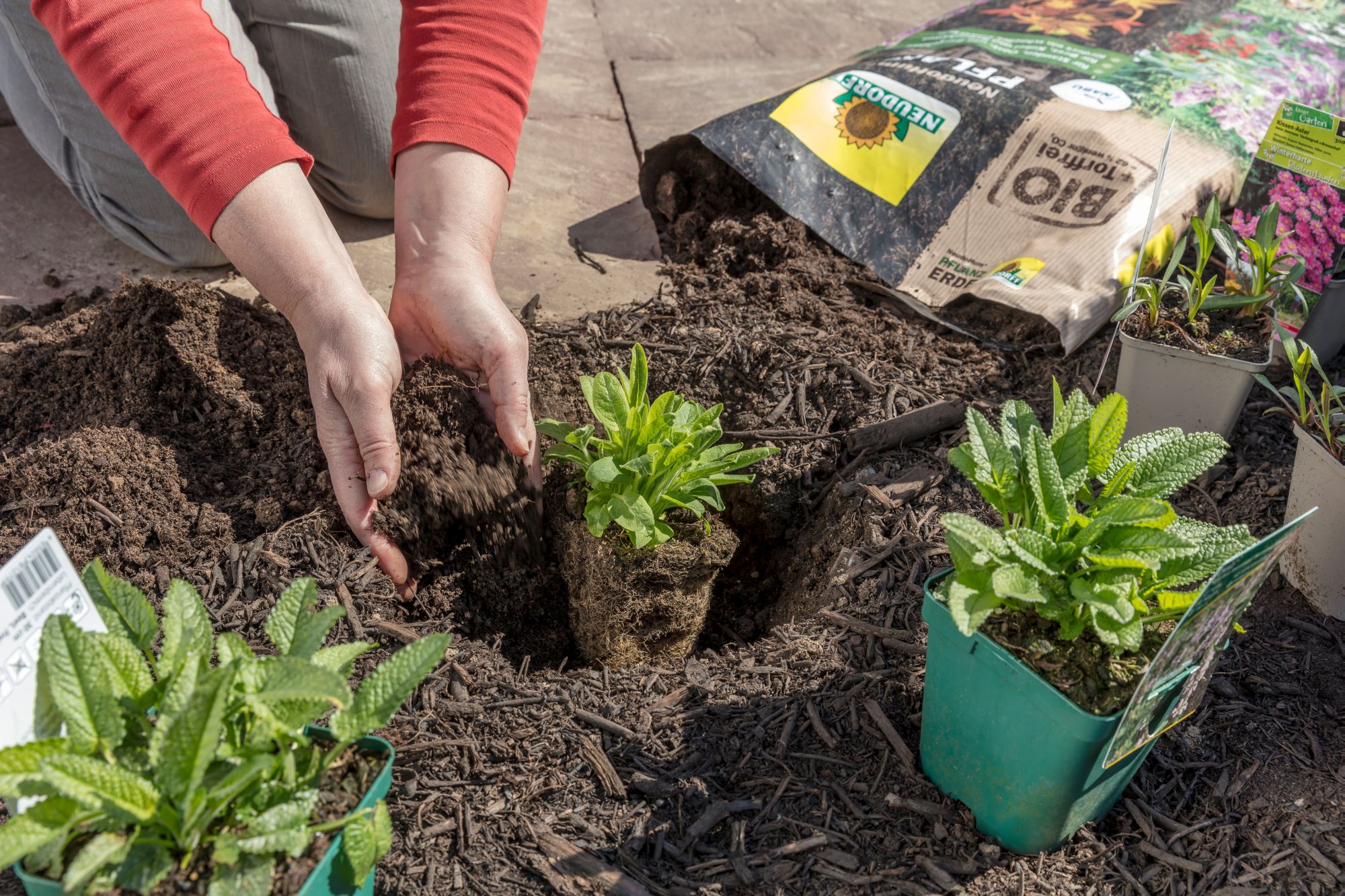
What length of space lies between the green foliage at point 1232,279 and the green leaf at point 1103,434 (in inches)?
30.3

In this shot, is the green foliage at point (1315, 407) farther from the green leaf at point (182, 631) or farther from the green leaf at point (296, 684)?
the green leaf at point (182, 631)

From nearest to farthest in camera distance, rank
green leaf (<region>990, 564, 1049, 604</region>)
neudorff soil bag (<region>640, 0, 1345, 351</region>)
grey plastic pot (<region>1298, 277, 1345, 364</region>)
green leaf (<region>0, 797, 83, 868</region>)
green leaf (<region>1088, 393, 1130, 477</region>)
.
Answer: green leaf (<region>0, 797, 83, 868</region>) < green leaf (<region>990, 564, 1049, 604</region>) < green leaf (<region>1088, 393, 1130, 477</region>) < grey plastic pot (<region>1298, 277, 1345, 364</region>) < neudorff soil bag (<region>640, 0, 1345, 351</region>)

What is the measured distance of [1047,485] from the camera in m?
1.43

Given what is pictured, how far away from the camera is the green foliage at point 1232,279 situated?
2.25m

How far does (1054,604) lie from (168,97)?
6.40 feet

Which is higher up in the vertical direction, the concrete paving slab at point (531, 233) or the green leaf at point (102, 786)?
the green leaf at point (102, 786)

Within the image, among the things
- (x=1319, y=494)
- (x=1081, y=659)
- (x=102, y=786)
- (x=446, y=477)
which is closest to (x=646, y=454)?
(x=446, y=477)

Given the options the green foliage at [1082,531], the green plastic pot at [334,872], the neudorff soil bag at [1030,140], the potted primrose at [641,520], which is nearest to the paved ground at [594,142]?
the neudorff soil bag at [1030,140]

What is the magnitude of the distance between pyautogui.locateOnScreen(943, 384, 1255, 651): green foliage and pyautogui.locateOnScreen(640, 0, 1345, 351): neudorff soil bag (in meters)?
1.12

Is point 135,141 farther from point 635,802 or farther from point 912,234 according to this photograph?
point 912,234

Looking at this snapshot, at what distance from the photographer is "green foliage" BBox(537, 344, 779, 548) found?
189 cm

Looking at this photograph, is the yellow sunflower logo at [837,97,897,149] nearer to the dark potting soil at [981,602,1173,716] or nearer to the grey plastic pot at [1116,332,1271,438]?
the grey plastic pot at [1116,332,1271,438]

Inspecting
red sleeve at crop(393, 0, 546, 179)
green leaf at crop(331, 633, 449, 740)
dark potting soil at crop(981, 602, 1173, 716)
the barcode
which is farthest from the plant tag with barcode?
red sleeve at crop(393, 0, 546, 179)

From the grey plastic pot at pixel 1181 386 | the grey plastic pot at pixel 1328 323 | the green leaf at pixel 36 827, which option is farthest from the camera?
the grey plastic pot at pixel 1328 323
